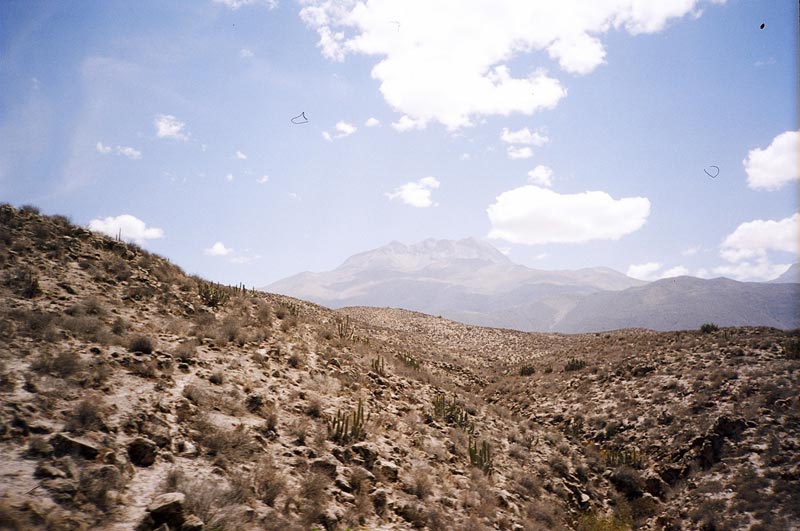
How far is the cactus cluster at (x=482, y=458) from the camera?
38.6 feet

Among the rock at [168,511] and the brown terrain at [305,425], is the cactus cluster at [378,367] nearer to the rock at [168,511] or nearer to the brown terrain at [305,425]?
the brown terrain at [305,425]

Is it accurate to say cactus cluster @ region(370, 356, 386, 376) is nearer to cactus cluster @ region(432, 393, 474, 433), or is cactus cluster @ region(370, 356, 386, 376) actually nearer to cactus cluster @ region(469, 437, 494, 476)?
cactus cluster @ region(432, 393, 474, 433)

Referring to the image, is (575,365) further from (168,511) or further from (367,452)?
(168,511)

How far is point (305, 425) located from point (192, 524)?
4.49 metres

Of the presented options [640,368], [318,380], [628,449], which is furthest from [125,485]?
[640,368]

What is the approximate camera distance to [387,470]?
955 cm

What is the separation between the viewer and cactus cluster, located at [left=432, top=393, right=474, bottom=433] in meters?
14.4

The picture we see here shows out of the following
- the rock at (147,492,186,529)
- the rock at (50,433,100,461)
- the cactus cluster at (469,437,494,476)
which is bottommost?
the cactus cluster at (469,437,494,476)

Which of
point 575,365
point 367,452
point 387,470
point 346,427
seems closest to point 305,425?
point 346,427

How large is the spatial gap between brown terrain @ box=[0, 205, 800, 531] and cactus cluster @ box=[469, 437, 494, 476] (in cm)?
5

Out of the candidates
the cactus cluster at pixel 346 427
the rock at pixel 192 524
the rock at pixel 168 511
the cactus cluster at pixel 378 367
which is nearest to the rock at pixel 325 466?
the cactus cluster at pixel 346 427

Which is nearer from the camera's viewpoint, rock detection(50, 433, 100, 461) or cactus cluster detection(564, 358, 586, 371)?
rock detection(50, 433, 100, 461)

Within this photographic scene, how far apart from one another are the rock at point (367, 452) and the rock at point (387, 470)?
16 centimetres

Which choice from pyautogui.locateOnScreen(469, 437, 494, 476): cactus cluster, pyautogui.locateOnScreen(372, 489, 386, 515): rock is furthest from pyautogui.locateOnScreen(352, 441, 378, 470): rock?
pyautogui.locateOnScreen(469, 437, 494, 476): cactus cluster
